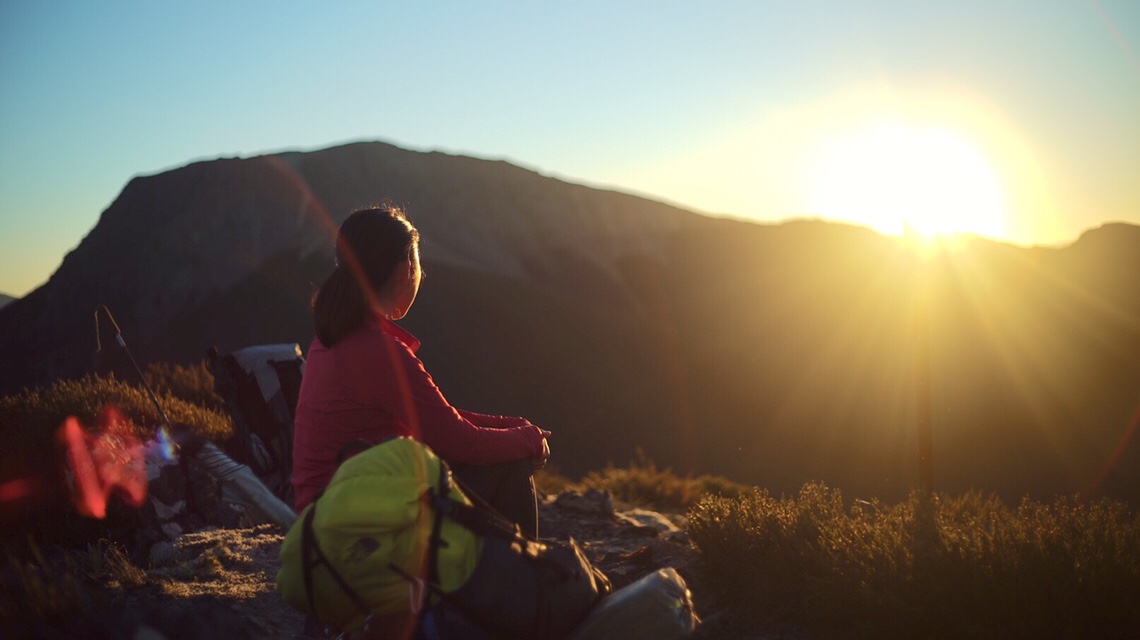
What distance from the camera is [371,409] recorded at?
112 inches

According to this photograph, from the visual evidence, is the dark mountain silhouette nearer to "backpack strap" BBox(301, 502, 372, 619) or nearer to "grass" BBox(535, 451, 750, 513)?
"grass" BBox(535, 451, 750, 513)

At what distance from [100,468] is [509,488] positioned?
11.5 feet

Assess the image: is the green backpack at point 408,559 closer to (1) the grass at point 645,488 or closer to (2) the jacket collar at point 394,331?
(2) the jacket collar at point 394,331

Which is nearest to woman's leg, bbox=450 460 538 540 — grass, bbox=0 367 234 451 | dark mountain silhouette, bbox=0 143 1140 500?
grass, bbox=0 367 234 451

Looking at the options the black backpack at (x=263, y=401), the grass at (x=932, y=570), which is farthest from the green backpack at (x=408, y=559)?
the black backpack at (x=263, y=401)

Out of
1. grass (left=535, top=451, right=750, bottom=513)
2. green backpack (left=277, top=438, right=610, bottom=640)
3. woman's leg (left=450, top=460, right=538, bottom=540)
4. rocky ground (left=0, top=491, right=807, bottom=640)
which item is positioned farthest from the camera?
grass (left=535, top=451, right=750, bottom=513)

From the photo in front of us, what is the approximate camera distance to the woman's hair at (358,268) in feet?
9.21

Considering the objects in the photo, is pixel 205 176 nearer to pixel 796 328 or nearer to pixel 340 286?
pixel 796 328

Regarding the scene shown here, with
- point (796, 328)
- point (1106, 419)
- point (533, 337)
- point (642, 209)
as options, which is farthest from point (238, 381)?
point (642, 209)

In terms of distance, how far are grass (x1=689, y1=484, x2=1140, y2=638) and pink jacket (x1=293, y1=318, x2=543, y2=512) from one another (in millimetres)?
1702

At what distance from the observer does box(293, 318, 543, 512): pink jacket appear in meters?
2.80

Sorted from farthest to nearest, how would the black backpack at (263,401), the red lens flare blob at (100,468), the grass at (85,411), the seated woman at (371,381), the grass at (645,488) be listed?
the grass at (645,488) < the black backpack at (263,401) < the grass at (85,411) < the red lens flare blob at (100,468) < the seated woman at (371,381)

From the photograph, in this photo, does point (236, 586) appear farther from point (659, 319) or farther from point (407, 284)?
point (659, 319)

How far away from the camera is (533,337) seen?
122 ft
